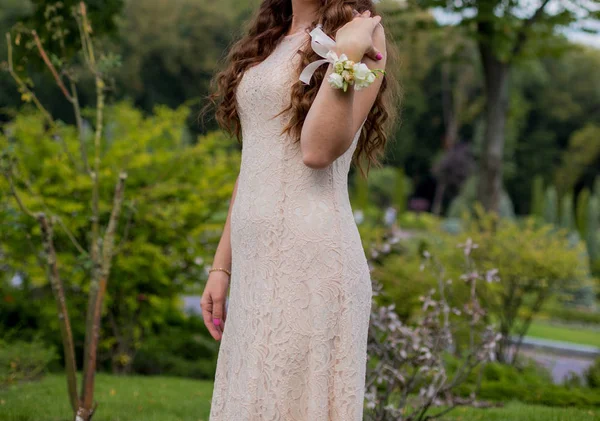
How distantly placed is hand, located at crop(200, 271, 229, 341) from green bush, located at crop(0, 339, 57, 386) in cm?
320

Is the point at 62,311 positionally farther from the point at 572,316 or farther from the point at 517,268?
the point at 572,316

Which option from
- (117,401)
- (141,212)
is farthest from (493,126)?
(117,401)

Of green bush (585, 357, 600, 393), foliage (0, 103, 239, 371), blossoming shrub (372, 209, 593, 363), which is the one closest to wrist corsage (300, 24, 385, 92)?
foliage (0, 103, 239, 371)

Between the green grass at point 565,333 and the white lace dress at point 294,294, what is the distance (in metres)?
11.7

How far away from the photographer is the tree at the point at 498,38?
8.70 meters

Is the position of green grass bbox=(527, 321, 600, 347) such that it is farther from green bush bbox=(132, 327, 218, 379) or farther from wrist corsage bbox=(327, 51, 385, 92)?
wrist corsage bbox=(327, 51, 385, 92)

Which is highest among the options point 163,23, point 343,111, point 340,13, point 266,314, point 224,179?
point 163,23

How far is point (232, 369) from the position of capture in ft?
6.27

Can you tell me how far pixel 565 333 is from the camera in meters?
13.9

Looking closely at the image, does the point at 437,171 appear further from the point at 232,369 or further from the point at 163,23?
the point at 232,369

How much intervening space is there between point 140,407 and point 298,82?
128 inches

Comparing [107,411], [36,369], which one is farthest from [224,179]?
[107,411]

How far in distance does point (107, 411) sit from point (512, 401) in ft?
9.14

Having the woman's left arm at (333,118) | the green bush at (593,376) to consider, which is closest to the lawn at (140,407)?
the green bush at (593,376)
